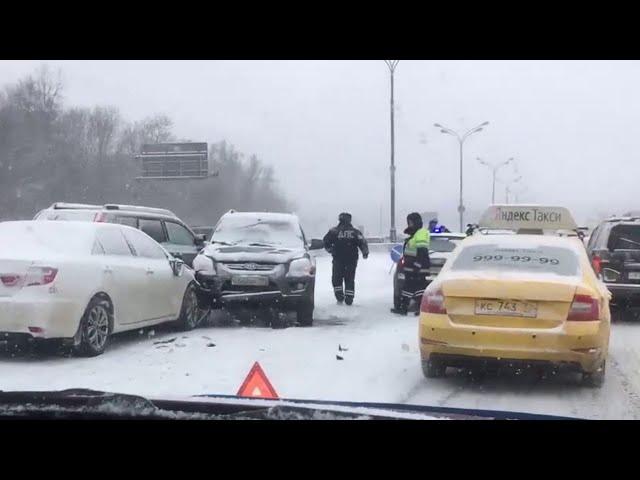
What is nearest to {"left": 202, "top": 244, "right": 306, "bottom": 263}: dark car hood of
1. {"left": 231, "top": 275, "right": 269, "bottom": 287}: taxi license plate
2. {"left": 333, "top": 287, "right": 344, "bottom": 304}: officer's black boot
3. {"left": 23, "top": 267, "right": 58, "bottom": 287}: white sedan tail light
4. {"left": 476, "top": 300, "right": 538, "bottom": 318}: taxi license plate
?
{"left": 231, "top": 275, "right": 269, "bottom": 287}: taxi license plate

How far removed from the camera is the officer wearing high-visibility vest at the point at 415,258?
43.3ft

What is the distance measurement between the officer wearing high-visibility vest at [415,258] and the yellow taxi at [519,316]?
529 cm

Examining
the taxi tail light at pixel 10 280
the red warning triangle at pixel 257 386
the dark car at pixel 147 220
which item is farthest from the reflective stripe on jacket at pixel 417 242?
the red warning triangle at pixel 257 386

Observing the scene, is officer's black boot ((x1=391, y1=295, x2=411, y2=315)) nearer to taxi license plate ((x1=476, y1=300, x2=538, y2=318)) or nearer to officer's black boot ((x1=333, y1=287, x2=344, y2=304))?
officer's black boot ((x1=333, y1=287, x2=344, y2=304))

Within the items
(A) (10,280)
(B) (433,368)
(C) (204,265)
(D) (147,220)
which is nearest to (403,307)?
(C) (204,265)

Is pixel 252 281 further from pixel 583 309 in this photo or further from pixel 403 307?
pixel 583 309

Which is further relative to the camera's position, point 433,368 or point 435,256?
A: point 435,256

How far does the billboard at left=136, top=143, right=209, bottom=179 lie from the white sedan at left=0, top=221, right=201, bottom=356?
30.0m

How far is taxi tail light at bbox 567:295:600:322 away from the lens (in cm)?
708

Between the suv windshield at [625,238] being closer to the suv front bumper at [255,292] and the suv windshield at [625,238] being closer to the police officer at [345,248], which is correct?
the police officer at [345,248]

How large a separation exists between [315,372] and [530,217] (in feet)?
19.0

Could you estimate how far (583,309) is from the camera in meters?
7.11

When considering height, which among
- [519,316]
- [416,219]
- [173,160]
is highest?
[173,160]

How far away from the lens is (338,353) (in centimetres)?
938
